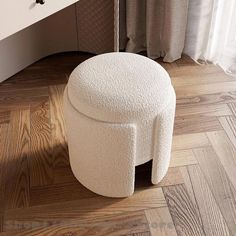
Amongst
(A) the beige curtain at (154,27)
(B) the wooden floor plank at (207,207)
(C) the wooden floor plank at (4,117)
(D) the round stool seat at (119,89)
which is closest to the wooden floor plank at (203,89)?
(A) the beige curtain at (154,27)

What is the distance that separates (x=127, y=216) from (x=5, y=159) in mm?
553

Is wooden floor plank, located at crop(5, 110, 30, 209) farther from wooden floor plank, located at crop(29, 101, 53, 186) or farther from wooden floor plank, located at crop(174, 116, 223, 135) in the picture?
wooden floor plank, located at crop(174, 116, 223, 135)

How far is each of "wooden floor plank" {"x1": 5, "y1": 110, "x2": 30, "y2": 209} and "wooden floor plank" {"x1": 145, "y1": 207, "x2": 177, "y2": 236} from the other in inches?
17.3

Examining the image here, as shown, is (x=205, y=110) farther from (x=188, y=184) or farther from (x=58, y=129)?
(x=58, y=129)

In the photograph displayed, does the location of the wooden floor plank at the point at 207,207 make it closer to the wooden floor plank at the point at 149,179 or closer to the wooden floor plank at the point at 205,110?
the wooden floor plank at the point at 149,179

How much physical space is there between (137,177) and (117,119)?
368 mm

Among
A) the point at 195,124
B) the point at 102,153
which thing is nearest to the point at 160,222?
the point at 102,153

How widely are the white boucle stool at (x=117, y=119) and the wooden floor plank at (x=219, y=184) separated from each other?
0.21m

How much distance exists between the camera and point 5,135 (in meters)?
1.65

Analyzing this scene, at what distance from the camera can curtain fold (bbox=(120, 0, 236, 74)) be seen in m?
1.93

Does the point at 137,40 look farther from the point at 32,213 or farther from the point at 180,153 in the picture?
the point at 32,213

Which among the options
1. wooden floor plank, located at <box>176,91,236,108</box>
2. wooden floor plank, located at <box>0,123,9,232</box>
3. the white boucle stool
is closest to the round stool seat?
the white boucle stool

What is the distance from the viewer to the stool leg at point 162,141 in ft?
4.11

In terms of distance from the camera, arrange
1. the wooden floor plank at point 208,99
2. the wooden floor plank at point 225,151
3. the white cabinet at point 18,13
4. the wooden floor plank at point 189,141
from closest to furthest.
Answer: the white cabinet at point 18,13 → the wooden floor plank at point 225,151 → the wooden floor plank at point 189,141 → the wooden floor plank at point 208,99
